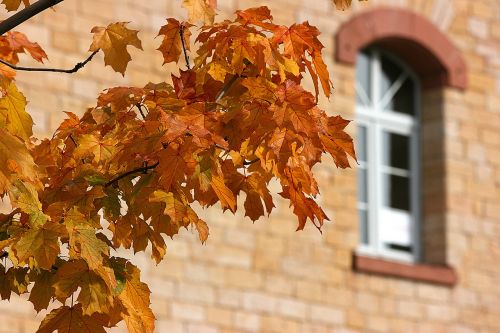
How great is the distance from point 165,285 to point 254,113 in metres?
7.87

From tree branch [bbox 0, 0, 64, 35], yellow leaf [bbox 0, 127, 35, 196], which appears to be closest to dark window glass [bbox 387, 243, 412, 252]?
tree branch [bbox 0, 0, 64, 35]

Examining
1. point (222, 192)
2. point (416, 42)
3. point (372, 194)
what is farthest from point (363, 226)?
point (222, 192)

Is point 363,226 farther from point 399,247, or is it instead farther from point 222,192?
point 222,192

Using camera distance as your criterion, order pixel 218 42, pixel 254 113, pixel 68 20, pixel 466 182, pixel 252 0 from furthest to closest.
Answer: pixel 466 182
pixel 252 0
pixel 68 20
pixel 218 42
pixel 254 113

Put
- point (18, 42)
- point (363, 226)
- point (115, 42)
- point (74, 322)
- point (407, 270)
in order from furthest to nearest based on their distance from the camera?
point (363, 226) < point (407, 270) < point (18, 42) < point (115, 42) < point (74, 322)

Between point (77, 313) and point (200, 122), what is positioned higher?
point (200, 122)

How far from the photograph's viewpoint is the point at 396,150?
53.3 feet

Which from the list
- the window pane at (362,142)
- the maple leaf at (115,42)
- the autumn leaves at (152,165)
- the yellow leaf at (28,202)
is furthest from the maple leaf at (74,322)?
the window pane at (362,142)

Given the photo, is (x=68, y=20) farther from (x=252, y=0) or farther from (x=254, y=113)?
(x=254, y=113)

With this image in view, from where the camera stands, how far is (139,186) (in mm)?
6336

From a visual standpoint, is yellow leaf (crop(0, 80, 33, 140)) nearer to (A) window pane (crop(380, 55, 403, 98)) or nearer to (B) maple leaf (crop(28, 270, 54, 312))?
(B) maple leaf (crop(28, 270, 54, 312))

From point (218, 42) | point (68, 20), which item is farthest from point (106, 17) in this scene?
point (218, 42)

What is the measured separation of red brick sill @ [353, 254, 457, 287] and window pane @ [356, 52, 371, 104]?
161 centimetres

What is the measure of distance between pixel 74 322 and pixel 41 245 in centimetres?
33
